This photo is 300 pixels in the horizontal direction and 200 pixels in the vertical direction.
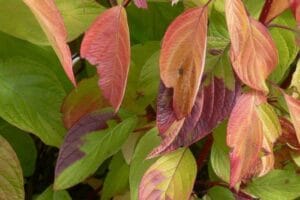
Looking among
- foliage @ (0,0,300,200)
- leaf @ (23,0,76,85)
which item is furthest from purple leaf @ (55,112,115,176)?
leaf @ (23,0,76,85)

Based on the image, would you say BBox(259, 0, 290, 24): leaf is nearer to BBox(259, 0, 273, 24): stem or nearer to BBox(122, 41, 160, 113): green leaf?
BBox(259, 0, 273, 24): stem

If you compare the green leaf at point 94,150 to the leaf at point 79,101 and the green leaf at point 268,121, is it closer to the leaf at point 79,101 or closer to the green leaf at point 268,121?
the leaf at point 79,101

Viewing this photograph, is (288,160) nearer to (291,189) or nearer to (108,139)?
(291,189)

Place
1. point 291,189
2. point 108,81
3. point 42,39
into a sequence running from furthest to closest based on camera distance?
point 291,189
point 42,39
point 108,81

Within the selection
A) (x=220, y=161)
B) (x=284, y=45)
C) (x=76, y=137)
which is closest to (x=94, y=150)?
(x=76, y=137)

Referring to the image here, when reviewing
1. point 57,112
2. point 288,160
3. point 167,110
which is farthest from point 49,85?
point 288,160

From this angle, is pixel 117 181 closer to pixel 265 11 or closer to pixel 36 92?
pixel 36 92

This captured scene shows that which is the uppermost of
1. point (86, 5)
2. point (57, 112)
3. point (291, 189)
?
point (86, 5)

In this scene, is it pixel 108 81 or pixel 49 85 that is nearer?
pixel 108 81
